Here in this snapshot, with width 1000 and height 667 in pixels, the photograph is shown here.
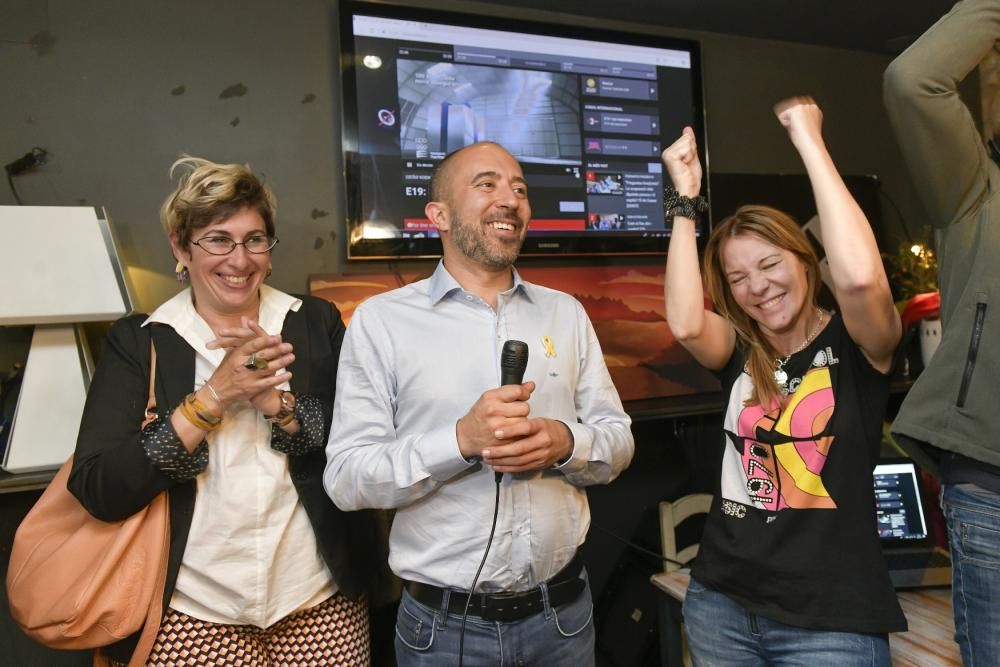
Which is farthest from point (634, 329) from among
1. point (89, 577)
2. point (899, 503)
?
point (89, 577)

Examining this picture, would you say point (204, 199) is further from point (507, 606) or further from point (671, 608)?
point (671, 608)

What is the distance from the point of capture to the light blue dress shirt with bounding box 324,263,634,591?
1300 millimetres

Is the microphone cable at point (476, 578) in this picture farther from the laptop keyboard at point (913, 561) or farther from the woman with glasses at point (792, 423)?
the laptop keyboard at point (913, 561)

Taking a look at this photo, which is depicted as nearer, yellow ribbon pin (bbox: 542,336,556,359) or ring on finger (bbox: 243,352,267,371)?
ring on finger (bbox: 243,352,267,371)

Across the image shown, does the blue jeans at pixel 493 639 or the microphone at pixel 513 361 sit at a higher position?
the microphone at pixel 513 361

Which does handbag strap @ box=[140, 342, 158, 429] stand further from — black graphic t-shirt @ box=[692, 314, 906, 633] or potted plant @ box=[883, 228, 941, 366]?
potted plant @ box=[883, 228, 941, 366]

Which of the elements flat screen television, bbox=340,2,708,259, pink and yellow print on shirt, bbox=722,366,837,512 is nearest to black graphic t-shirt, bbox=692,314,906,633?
pink and yellow print on shirt, bbox=722,366,837,512

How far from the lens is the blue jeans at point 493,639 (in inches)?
51.8

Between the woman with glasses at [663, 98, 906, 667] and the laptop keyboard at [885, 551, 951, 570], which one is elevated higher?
the woman with glasses at [663, 98, 906, 667]

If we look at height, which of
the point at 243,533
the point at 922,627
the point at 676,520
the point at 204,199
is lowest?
the point at 922,627

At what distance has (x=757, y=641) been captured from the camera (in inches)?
53.1

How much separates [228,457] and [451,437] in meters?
0.54

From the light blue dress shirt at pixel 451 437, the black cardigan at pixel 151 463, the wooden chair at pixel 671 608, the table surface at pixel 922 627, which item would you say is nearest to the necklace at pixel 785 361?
the light blue dress shirt at pixel 451 437

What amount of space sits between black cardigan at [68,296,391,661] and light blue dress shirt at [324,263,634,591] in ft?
0.51
